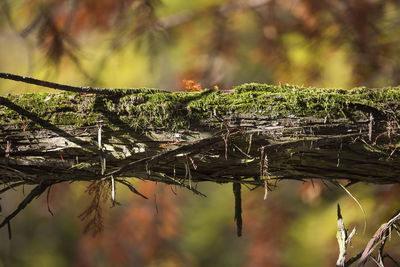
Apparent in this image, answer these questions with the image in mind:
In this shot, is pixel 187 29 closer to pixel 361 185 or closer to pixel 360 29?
pixel 360 29

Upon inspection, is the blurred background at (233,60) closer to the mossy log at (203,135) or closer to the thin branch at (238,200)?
the thin branch at (238,200)

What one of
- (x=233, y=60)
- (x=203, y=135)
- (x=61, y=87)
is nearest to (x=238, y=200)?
(x=203, y=135)

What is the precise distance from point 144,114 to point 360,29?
5.63 feet

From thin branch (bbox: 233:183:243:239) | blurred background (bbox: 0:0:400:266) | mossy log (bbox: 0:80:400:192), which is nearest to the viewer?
mossy log (bbox: 0:80:400:192)

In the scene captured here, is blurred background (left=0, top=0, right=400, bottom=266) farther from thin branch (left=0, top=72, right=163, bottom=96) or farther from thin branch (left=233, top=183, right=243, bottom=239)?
thin branch (left=0, top=72, right=163, bottom=96)

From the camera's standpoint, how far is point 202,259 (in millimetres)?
5340

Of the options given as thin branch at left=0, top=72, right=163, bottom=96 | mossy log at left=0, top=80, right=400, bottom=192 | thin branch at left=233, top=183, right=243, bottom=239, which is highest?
thin branch at left=0, top=72, right=163, bottom=96

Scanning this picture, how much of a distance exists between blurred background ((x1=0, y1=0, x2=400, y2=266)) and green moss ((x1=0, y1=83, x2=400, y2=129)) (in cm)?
51

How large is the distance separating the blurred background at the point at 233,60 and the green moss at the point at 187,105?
51 cm

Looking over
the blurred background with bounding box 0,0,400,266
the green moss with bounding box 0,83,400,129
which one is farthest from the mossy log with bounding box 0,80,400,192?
the blurred background with bounding box 0,0,400,266

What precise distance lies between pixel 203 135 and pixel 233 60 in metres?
2.01

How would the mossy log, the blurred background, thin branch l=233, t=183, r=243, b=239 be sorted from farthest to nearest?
1. the blurred background
2. thin branch l=233, t=183, r=243, b=239
3. the mossy log

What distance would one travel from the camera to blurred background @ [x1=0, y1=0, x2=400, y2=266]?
2490mm

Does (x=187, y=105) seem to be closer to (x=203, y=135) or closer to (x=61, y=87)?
(x=203, y=135)
